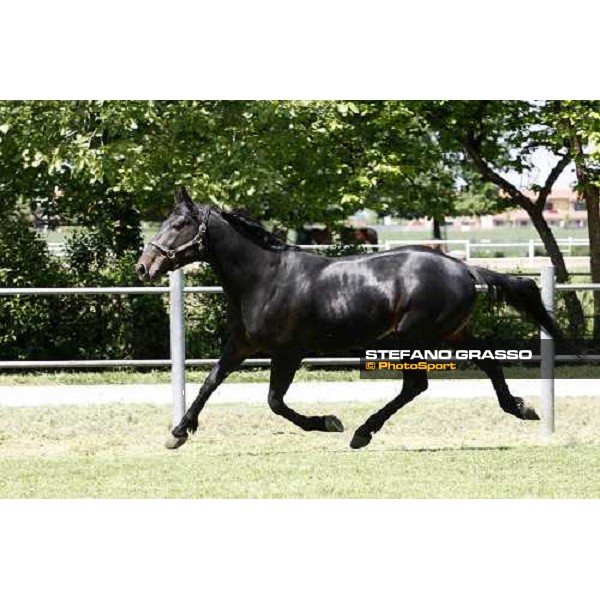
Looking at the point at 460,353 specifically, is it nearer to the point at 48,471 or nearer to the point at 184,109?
the point at 48,471

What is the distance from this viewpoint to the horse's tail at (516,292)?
9695 mm

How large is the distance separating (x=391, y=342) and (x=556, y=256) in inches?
249

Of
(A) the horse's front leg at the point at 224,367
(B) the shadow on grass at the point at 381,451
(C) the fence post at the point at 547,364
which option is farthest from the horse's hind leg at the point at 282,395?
(C) the fence post at the point at 547,364

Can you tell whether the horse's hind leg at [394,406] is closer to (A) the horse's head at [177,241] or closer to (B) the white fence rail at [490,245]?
Result: (A) the horse's head at [177,241]

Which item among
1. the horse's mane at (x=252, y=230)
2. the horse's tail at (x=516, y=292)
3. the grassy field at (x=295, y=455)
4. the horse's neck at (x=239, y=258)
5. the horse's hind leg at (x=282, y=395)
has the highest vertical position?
the horse's mane at (x=252, y=230)

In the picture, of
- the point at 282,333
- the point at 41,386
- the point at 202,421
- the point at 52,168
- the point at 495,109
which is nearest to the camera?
the point at 282,333

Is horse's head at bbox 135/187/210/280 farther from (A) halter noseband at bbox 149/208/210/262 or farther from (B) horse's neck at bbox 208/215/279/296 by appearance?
(B) horse's neck at bbox 208/215/279/296

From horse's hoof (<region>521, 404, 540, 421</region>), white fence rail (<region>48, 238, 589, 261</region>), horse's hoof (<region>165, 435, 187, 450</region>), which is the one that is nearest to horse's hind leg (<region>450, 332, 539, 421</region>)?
horse's hoof (<region>521, 404, 540, 421</region>)

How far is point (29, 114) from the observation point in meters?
14.2

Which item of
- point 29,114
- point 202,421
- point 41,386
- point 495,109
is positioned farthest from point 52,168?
point 495,109

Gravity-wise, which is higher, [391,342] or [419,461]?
[391,342]

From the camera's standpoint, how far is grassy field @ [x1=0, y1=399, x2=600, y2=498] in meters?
8.85

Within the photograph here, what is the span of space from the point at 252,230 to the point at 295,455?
1875 millimetres

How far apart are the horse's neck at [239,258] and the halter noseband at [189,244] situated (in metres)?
0.11
